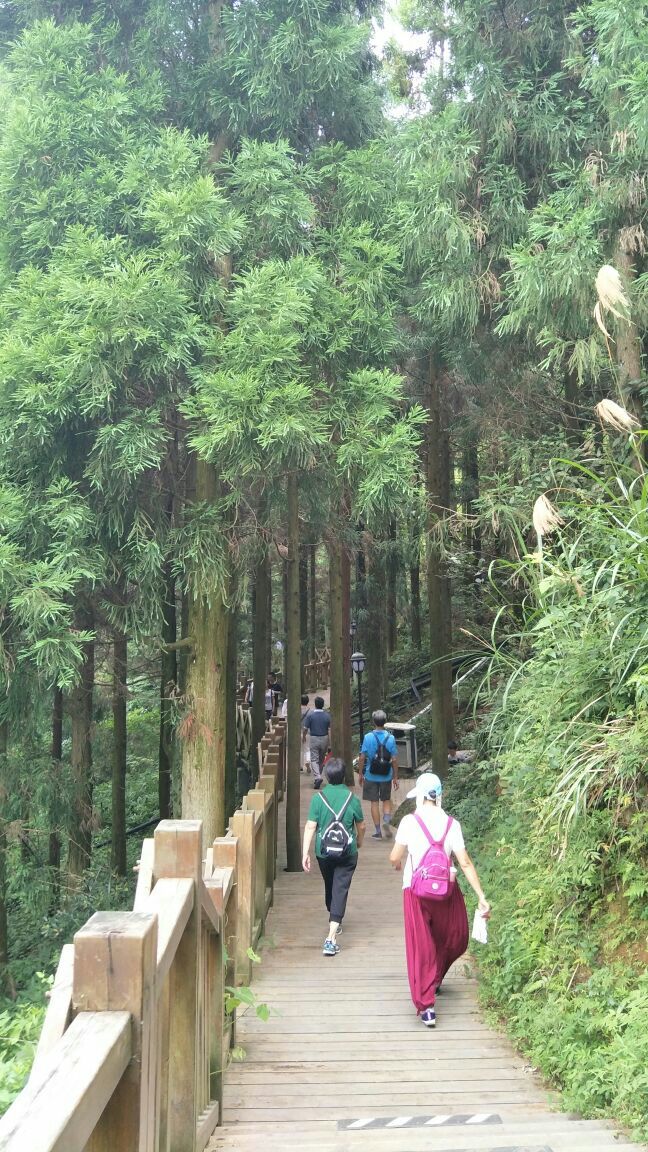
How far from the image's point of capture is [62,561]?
8.02m

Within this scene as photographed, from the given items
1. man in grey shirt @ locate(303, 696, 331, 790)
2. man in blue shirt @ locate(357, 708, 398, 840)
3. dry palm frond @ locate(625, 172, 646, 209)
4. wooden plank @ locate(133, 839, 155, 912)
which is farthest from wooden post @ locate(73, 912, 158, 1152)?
man in grey shirt @ locate(303, 696, 331, 790)

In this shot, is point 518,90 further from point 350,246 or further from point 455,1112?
point 455,1112

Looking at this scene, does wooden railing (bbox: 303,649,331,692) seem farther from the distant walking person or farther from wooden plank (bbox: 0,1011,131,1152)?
wooden plank (bbox: 0,1011,131,1152)

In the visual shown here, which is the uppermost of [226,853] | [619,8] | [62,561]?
[619,8]

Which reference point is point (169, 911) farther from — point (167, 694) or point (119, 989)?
point (167, 694)

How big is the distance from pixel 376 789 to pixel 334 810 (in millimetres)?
4204

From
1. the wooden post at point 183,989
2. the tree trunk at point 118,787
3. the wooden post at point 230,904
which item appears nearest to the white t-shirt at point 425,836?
the wooden post at point 230,904

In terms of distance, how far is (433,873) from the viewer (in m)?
5.48

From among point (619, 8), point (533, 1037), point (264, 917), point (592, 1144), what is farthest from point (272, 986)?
point (619, 8)

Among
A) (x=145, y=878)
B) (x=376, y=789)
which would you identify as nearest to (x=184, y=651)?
(x=376, y=789)

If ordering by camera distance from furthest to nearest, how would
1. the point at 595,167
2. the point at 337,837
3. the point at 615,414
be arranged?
the point at 595,167 → the point at 337,837 → the point at 615,414

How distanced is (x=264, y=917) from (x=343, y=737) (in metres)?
6.66

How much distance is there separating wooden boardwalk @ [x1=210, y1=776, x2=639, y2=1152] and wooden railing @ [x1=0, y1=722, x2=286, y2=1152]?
0.52m

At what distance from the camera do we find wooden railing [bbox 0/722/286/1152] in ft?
4.10
